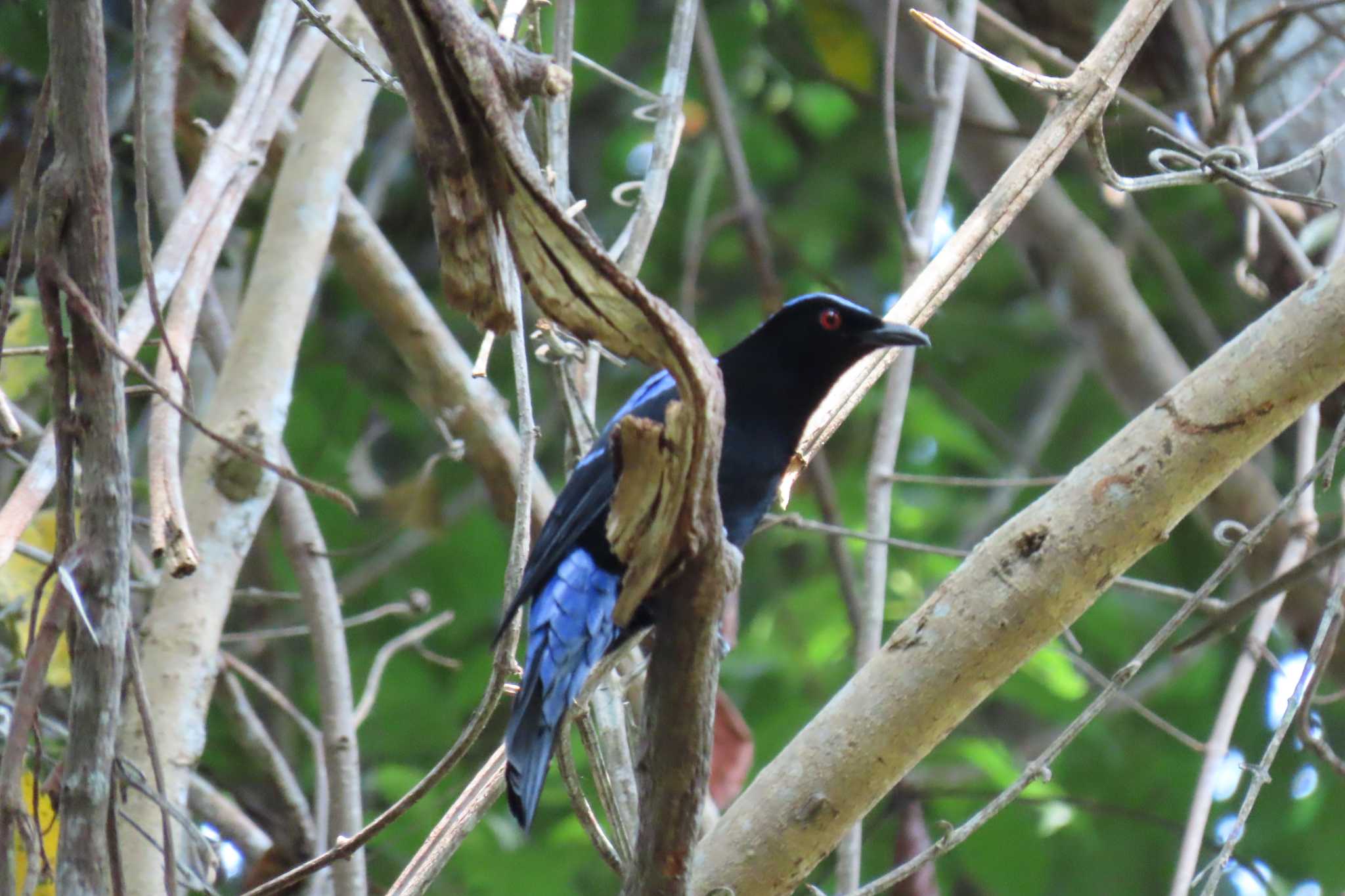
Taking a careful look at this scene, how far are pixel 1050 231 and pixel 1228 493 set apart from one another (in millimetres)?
1073

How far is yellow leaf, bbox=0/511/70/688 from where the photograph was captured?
3.42 metres

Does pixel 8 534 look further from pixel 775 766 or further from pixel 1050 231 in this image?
pixel 1050 231

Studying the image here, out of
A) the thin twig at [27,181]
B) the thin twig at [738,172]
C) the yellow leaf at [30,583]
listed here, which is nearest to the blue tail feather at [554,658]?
the thin twig at [27,181]

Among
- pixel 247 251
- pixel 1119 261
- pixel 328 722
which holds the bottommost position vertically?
pixel 328 722

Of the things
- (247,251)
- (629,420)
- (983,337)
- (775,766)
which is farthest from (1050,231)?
(629,420)

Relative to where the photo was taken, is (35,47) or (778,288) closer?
(35,47)

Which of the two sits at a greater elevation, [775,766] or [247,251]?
[247,251]

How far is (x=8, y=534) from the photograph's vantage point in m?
2.15

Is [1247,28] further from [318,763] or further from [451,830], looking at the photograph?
[318,763]

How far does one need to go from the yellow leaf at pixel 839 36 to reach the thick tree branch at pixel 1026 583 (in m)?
4.00

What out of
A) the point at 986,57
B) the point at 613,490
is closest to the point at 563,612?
the point at 613,490

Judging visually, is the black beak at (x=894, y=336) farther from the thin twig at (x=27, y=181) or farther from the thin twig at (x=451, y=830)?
the thin twig at (x=27, y=181)

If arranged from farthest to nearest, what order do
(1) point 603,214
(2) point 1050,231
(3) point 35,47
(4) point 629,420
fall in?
1. (1) point 603,214
2. (2) point 1050,231
3. (3) point 35,47
4. (4) point 629,420

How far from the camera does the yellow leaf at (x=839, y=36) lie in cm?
593
